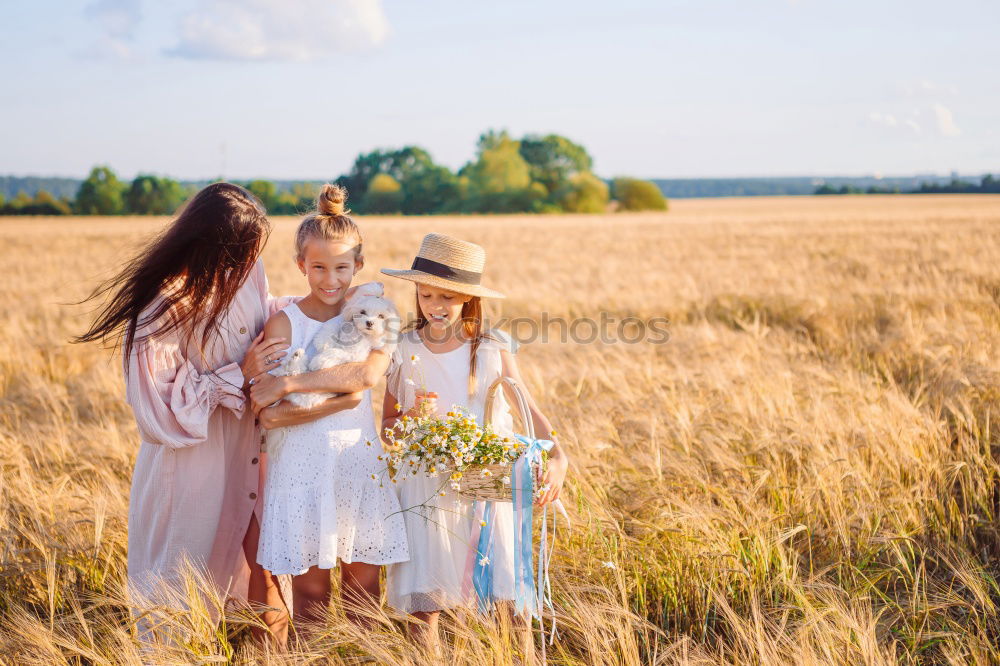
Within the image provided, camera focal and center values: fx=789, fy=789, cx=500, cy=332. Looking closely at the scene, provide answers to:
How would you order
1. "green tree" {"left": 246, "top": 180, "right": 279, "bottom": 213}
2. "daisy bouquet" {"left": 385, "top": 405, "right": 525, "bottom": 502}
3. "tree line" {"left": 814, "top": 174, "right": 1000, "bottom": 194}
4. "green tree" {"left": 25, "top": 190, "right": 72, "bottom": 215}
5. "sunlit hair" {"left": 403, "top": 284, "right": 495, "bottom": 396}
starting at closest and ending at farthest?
"daisy bouquet" {"left": 385, "top": 405, "right": 525, "bottom": 502} → "sunlit hair" {"left": 403, "top": 284, "right": 495, "bottom": 396} → "green tree" {"left": 246, "top": 180, "right": 279, "bottom": 213} → "tree line" {"left": 814, "top": 174, "right": 1000, "bottom": 194} → "green tree" {"left": 25, "top": 190, "right": 72, "bottom": 215}

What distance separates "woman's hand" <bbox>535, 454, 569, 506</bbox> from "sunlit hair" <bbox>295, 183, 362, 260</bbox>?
941mm

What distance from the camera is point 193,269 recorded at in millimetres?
2469

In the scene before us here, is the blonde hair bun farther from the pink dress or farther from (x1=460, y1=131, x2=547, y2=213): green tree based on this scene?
(x1=460, y1=131, x2=547, y2=213): green tree

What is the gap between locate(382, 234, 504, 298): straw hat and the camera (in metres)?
2.60

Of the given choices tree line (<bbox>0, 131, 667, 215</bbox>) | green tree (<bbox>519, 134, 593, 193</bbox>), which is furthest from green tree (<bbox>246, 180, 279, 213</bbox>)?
green tree (<bbox>519, 134, 593, 193</bbox>)

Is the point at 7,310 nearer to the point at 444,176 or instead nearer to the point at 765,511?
the point at 765,511

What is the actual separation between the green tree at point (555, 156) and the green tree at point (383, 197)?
687 inches

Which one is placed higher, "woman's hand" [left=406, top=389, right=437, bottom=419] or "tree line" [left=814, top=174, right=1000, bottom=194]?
"tree line" [left=814, top=174, right=1000, bottom=194]

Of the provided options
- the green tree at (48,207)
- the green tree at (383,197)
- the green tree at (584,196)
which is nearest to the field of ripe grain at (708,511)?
the green tree at (584,196)

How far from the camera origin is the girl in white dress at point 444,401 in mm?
2520

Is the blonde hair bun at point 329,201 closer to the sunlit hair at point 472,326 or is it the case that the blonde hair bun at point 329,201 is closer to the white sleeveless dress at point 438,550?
the sunlit hair at point 472,326

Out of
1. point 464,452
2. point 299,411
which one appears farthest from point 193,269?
point 464,452

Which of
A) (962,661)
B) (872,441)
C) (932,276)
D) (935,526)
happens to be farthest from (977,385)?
(932,276)

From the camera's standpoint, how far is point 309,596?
8.39ft
